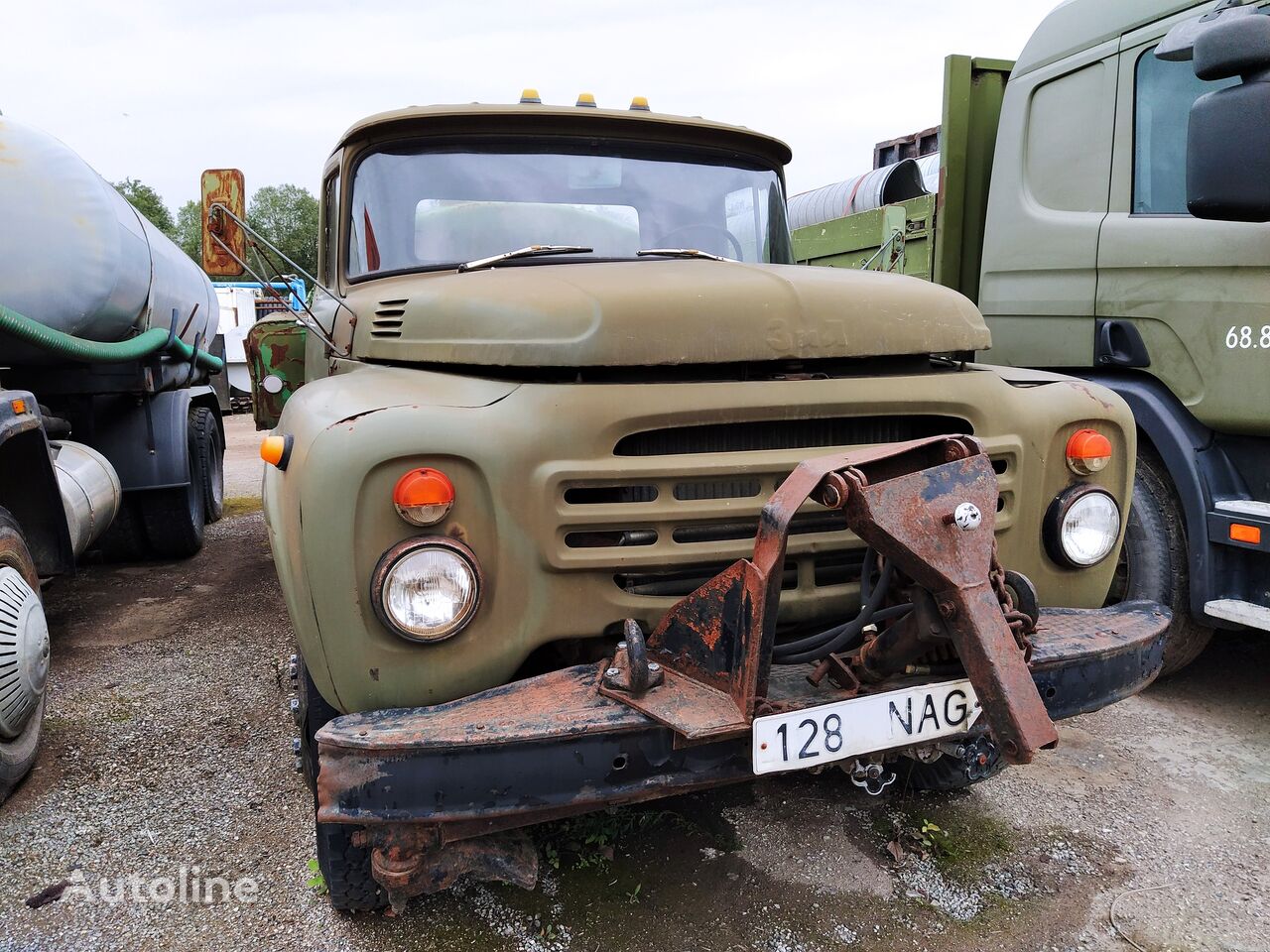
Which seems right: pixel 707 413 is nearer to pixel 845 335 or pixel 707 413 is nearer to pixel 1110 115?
pixel 845 335

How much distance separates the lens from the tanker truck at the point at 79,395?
3.26m

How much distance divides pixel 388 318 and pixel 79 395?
3514mm

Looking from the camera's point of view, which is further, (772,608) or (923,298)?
(923,298)

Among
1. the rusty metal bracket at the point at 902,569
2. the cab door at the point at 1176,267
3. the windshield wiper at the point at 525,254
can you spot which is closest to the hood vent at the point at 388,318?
the windshield wiper at the point at 525,254

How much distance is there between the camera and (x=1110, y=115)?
12.7ft

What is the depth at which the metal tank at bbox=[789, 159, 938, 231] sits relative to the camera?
658 cm

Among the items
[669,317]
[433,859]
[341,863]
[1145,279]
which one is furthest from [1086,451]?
[341,863]

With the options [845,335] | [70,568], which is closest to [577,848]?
[845,335]

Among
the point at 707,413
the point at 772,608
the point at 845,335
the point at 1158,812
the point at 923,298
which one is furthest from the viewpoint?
the point at 1158,812

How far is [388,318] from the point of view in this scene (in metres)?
2.67

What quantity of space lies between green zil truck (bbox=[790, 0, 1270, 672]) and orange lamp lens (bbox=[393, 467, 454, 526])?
2.38m

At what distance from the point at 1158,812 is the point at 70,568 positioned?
13.7 ft

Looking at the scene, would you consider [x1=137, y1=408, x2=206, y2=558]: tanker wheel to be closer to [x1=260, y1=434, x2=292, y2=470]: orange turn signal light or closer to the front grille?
[x1=260, y1=434, x2=292, y2=470]: orange turn signal light

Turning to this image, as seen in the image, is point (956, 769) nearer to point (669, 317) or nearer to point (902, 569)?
point (902, 569)
